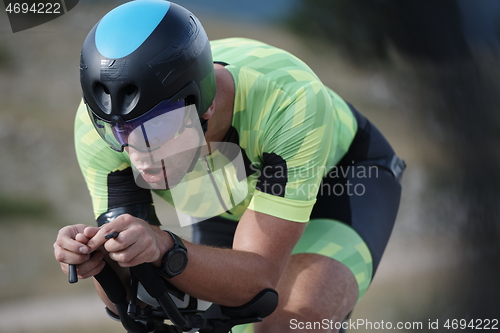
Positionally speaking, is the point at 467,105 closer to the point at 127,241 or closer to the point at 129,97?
the point at 129,97

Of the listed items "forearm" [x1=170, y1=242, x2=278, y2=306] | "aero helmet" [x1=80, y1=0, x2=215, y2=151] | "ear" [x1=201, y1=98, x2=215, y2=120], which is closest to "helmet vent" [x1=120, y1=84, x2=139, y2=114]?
"aero helmet" [x1=80, y1=0, x2=215, y2=151]

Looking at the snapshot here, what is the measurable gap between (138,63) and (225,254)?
25.0 inches

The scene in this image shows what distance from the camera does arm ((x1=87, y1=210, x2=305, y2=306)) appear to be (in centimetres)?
144

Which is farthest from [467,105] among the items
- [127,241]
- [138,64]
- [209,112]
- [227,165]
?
[127,241]

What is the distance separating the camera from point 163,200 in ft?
8.46

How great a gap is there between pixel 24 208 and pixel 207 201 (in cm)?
308

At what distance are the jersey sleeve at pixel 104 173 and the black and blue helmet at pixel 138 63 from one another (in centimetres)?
32

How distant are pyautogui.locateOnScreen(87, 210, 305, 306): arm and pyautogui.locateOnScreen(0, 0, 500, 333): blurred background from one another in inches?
95.8

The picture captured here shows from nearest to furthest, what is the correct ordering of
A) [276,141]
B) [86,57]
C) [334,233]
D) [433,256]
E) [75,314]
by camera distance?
[86,57]
[276,141]
[334,233]
[75,314]
[433,256]

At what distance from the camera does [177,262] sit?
5.18ft

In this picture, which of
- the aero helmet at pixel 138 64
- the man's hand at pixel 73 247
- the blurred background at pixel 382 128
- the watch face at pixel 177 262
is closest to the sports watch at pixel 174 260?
the watch face at pixel 177 262

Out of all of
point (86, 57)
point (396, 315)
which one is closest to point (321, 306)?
point (86, 57)

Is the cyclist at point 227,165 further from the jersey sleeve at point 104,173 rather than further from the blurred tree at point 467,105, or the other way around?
the blurred tree at point 467,105

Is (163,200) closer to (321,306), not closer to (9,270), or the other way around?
(321,306)
